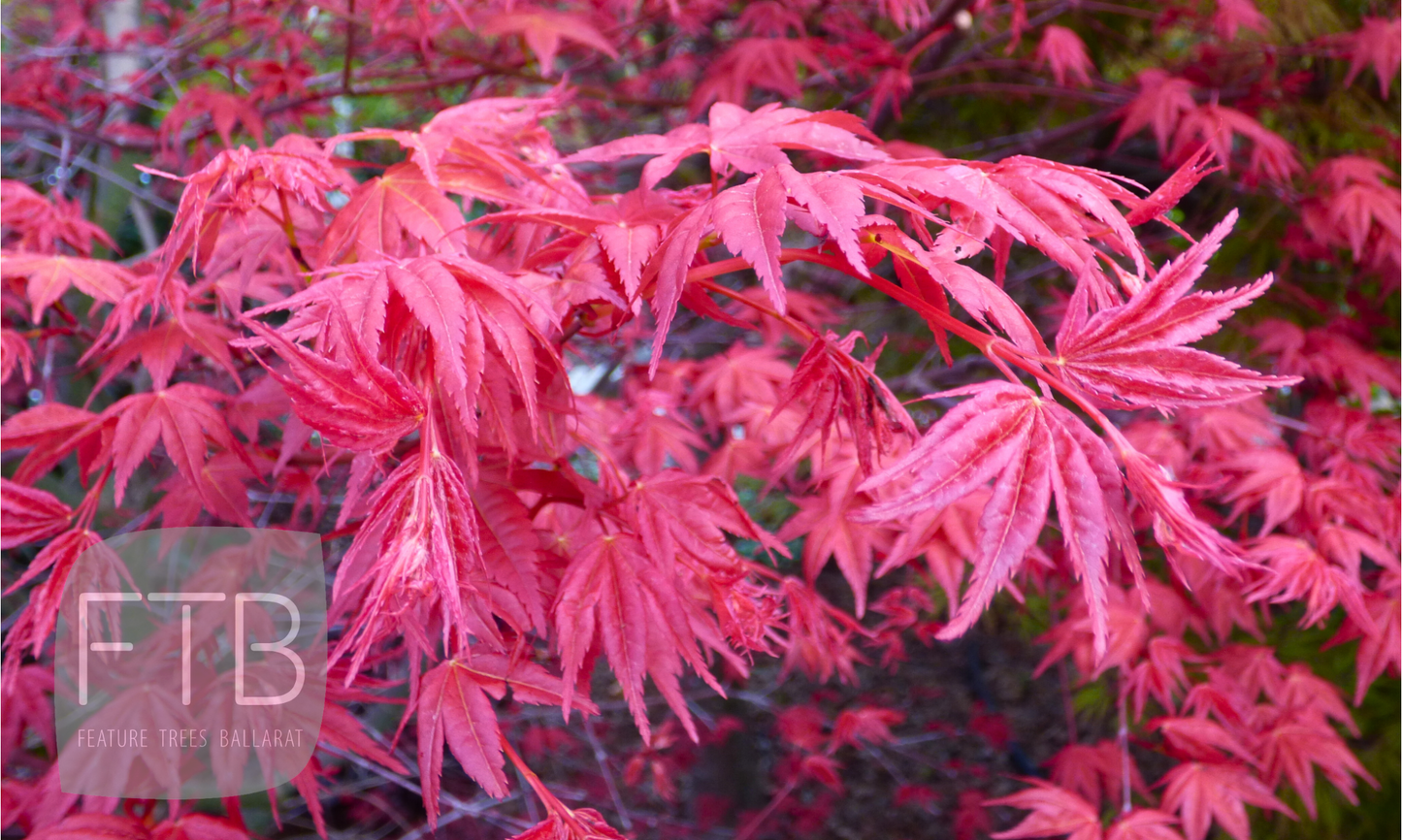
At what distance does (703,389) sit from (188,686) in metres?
1.05

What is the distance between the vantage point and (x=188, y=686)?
113 centimetres

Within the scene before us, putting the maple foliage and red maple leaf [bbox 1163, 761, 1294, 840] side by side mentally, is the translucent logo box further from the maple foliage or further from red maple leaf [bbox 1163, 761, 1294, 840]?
red maple leaf [bbox 1163, 761, 1294, 840]

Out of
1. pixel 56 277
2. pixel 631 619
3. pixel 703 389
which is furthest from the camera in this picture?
pixel 703 389

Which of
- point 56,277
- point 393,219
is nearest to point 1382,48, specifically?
point 393,219

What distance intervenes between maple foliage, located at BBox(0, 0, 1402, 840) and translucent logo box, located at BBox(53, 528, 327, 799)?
38 mm

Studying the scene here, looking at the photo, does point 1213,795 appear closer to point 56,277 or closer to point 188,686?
point 188,686

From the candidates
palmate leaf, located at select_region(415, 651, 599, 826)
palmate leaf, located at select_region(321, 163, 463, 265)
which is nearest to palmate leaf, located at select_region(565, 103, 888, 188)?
palmate leaf, located at select_region(321, 163, 463, 265)

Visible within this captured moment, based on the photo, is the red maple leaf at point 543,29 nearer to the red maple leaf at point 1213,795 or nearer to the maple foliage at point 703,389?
the maple foliage at point 703,389

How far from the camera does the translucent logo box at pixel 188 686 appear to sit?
3.46 feet

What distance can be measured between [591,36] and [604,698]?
3.48 m

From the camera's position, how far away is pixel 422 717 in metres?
0.90

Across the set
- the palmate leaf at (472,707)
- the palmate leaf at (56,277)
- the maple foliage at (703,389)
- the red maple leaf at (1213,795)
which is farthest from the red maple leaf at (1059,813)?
the palmate leaf at (56,277)

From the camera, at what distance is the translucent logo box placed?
3.46 ft

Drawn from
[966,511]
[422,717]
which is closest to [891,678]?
[966,511]
